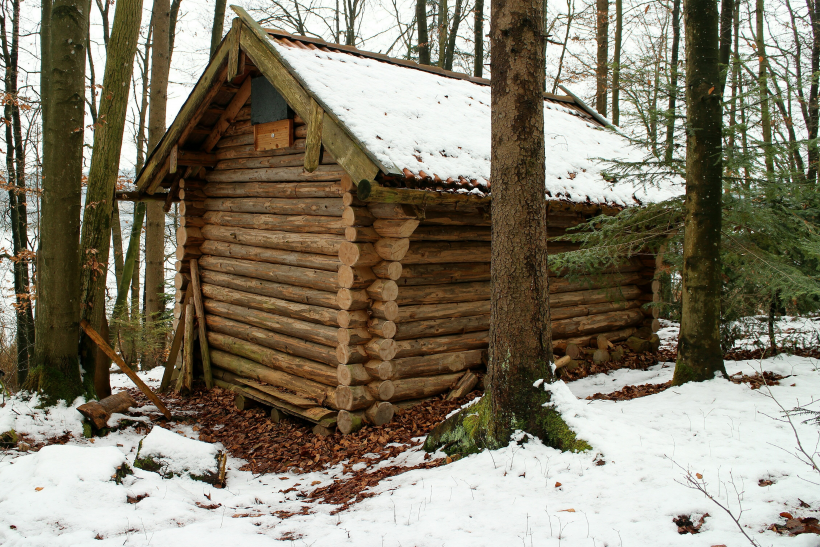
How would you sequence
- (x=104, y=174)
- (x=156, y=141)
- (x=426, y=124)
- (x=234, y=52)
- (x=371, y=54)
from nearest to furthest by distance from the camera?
(x=104, y=174) < (x=426, y=124) < (x=234, y=52) < (x=371, y=54) < (x=156, y=141)

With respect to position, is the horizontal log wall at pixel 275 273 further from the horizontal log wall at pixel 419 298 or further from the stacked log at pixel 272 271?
the horizontal log wall at pixel 419 298

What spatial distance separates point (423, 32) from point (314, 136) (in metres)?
11.9

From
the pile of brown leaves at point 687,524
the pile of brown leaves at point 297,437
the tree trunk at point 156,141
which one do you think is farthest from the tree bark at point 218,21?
the pile of brown leaves at point 687,524

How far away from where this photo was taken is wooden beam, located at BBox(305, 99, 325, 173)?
6402 mm

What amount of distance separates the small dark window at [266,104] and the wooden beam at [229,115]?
351 millimetres

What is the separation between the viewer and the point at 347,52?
875 centimetres

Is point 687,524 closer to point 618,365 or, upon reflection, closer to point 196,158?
point 618,365

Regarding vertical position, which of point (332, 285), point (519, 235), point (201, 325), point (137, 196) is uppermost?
point (137, 196)

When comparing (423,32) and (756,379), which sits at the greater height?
(423,32)

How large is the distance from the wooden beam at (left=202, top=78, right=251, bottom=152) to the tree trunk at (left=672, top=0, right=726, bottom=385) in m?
5.69

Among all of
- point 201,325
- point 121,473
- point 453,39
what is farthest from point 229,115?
point 453,39

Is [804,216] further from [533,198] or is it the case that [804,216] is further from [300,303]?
[300,303]

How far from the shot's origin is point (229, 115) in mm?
8742

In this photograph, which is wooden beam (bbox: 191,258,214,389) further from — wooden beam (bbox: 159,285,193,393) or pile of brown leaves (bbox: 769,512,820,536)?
pile of brown leaves (bbox: 769,512,820,536)
